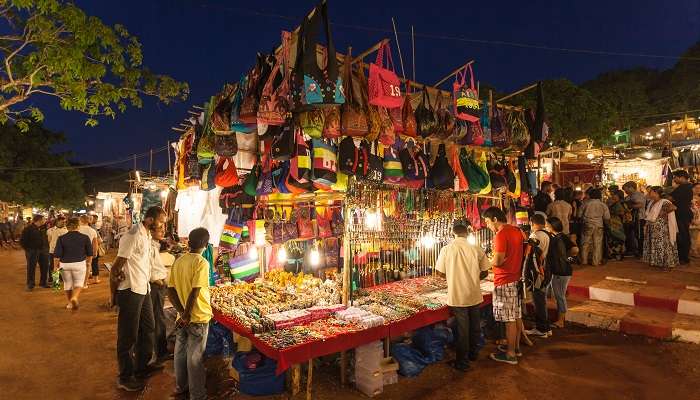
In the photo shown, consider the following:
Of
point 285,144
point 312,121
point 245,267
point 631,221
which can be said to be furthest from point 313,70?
point 631,221

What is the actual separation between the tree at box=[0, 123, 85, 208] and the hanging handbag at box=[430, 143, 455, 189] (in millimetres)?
29299

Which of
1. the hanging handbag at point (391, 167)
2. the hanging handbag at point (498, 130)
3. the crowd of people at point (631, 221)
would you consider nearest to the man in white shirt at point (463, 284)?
the hanging handbag at point (391, 167)

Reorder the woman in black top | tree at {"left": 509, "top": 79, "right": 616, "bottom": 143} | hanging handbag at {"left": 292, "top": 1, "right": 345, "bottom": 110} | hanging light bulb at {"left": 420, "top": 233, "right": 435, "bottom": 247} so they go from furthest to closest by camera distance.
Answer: tree at {"left": 509, "top": 79, "right": 616, "bottom": 143} → the woman in black top → hanging light bulb at {"left": 420, "top": 233, "right": 435, "bottom": 247} → hanging handbag at {"left": 292, "top": 1, "right": 345, "bottom": 110}

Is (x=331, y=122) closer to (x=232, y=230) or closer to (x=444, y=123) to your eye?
(x=444, y=123)

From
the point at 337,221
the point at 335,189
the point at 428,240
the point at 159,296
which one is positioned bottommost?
the point at 159,296

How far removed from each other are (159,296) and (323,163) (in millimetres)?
3136

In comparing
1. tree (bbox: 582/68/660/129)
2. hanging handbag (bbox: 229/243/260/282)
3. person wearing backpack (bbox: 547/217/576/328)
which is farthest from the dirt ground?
tree (bbox: 582/68/660/129)

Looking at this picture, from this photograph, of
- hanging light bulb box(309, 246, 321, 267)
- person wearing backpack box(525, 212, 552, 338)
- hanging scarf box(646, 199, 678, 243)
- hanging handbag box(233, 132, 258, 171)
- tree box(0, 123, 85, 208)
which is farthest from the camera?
tree box(0, 123, 85, 208)

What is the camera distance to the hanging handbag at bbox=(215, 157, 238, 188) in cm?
574

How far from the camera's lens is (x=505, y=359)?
16.2 ft

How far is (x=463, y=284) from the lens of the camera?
188 inches

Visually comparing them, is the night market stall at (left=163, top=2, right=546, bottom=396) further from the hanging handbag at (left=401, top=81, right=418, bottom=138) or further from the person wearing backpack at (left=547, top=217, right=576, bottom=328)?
the person wearing backpack at (left=547, top=217, right=576, bottom=328)

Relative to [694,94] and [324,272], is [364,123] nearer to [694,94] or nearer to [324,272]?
[324,272]

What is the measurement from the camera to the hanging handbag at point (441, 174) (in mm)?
5234
